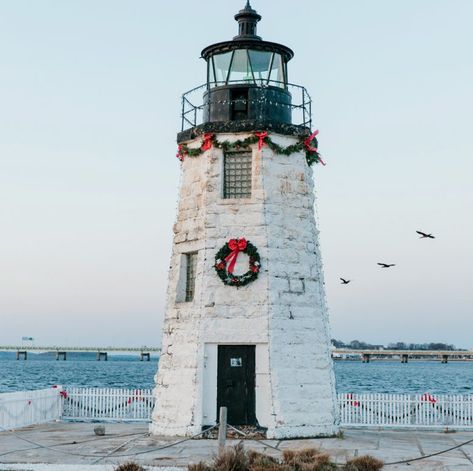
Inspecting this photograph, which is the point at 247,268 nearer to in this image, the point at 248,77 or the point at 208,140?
the point at 208,140

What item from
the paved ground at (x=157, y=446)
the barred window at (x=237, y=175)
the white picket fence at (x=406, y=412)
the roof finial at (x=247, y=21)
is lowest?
the paved ground at (x=157, y=446)

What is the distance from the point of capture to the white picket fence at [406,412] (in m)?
21.7

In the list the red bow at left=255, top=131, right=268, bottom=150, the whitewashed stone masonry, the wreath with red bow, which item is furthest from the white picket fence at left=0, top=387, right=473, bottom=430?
the red bow at left=255, top=131, right=268, bottom=150

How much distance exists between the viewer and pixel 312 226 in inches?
755

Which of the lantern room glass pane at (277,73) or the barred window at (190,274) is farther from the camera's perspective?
the lantern room glass pane at (277,73)

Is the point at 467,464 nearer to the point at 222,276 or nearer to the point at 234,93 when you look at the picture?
the point at 222,276

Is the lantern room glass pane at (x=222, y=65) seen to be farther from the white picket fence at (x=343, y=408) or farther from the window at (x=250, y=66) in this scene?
the white picket fence at (x=343, y=408)

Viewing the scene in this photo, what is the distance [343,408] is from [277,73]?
30.9 feet

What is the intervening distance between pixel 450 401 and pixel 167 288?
8.64 metres

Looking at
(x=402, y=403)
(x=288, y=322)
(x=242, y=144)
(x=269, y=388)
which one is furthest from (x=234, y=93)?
(x=402, y=403)

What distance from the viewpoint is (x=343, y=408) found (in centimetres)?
2197

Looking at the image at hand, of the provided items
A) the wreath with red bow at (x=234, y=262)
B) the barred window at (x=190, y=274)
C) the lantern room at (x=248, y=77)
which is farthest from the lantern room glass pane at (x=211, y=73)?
the barred window at (x=190, y=274)

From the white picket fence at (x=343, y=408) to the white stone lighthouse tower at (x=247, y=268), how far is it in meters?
3.75

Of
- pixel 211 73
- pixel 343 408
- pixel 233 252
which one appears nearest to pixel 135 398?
pixel 343 408
